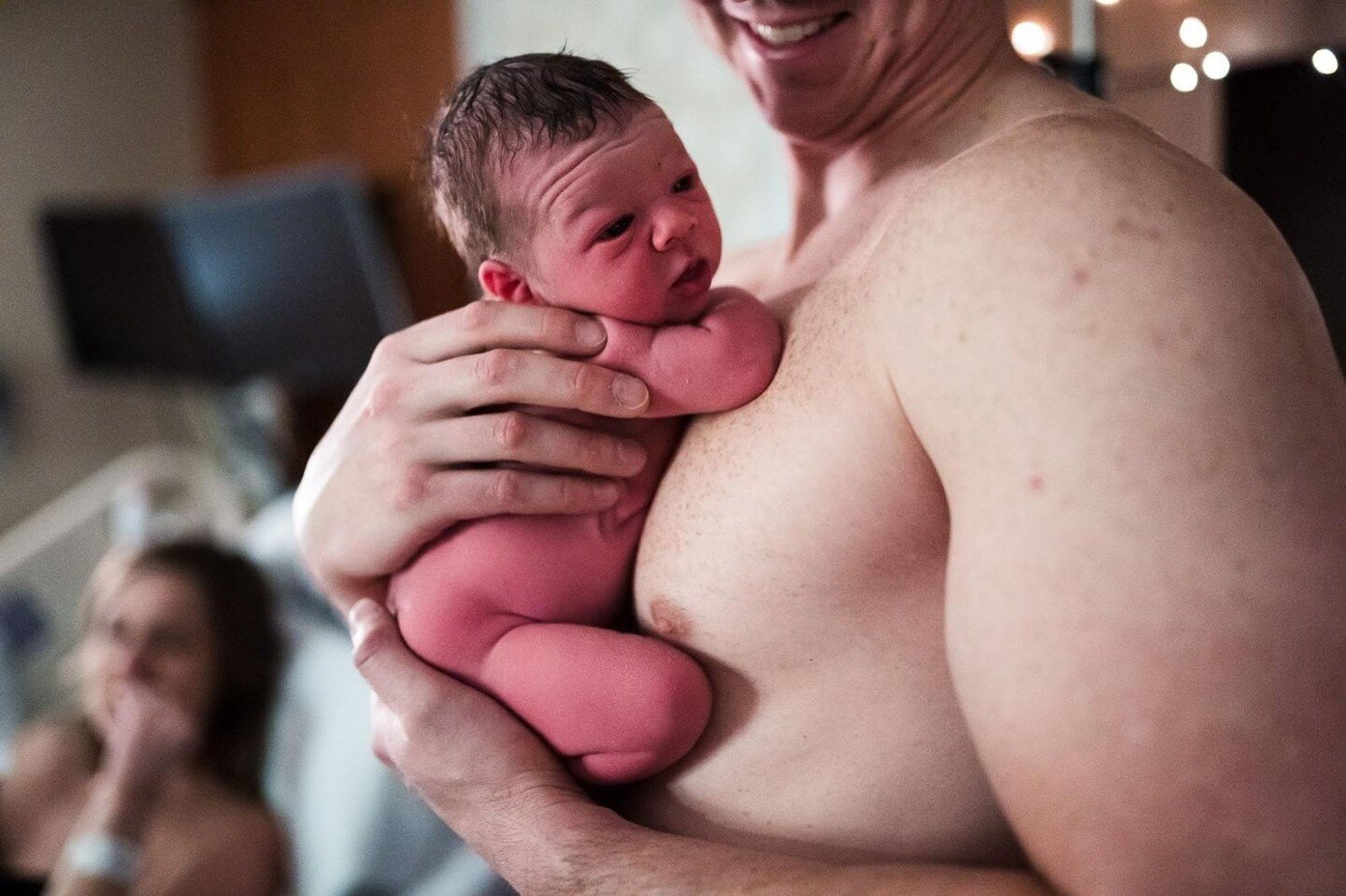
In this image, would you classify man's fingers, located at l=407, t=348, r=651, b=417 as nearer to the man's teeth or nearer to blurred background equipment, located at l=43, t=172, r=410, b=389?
the man's teeth

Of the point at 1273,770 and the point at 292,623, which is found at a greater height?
the point at 1273,770

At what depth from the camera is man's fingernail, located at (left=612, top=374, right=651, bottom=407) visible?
828 millimetres

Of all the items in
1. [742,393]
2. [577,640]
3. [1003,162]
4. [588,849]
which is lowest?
[588,849]

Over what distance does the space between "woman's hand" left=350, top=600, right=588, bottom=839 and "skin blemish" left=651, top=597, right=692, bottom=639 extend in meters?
0.12

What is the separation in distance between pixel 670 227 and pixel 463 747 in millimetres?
376

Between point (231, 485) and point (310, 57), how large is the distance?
1.26 m

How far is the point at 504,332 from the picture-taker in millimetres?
868

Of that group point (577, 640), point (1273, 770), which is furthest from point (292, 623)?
point (1273, 770)

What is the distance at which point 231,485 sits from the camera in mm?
3725

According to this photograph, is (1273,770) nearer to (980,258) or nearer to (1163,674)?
(1163,674)

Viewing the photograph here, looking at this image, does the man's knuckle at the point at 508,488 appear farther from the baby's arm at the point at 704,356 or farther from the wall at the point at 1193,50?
the wall at the point at 1193,50

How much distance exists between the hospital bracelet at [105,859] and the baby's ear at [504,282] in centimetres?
174

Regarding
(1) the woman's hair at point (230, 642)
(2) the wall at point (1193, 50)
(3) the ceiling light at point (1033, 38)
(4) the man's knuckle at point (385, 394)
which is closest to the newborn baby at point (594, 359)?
(4) the man's knuckle at point (385, 394)

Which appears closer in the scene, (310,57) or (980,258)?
(980,258)
